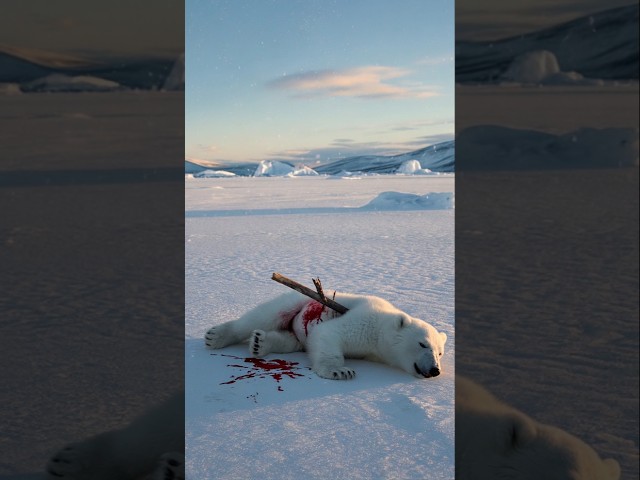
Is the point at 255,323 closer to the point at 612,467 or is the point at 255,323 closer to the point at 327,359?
the point at 327,359

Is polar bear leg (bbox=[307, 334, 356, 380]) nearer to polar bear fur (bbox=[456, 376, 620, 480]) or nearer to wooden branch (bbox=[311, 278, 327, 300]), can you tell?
wooden branch (bbox=[311, 278, 327, 300])

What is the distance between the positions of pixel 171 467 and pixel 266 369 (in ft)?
5.05

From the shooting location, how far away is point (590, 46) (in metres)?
1.23

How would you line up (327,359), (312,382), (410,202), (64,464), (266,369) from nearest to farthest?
(64,464)
(312,382)
(327,359)
(266,369)
(410,202)

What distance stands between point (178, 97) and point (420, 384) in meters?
1.84

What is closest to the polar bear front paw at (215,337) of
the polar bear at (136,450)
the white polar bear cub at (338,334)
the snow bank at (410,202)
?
the white polar bear cub at (338,334)

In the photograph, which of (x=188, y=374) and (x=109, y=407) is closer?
(x=109, y=407)

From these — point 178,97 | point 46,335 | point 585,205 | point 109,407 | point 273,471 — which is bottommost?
point 273,471

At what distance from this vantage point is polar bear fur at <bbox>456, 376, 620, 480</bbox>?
130cm

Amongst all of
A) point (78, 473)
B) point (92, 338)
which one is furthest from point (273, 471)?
point (92, 338)

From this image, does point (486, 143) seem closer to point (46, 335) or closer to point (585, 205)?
point (585, 205)

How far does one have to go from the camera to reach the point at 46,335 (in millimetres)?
1383

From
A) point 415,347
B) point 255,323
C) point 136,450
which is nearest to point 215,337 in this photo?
point 255,323

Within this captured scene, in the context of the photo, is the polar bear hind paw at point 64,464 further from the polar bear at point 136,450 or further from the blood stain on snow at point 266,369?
the blood stain on snow at point 266,369
